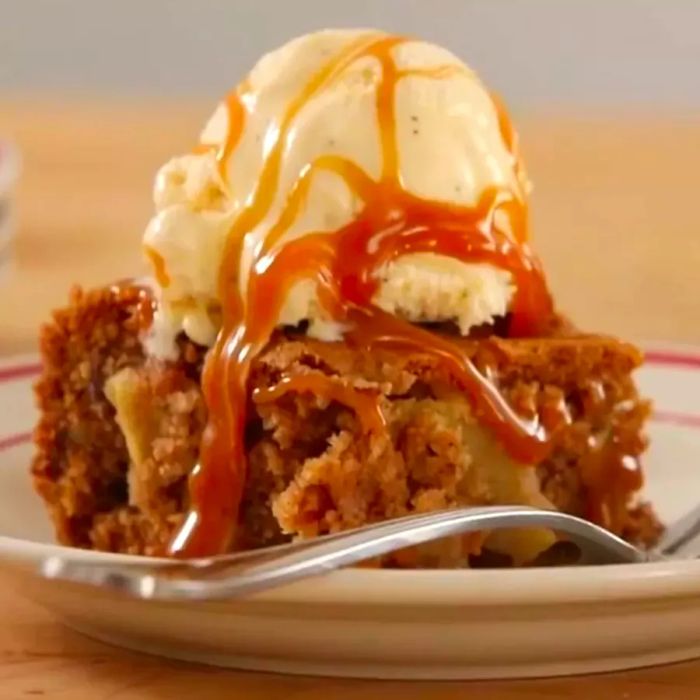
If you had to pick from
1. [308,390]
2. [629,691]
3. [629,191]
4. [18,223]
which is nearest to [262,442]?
[308,390]

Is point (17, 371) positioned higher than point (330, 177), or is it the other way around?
point (330, 177)

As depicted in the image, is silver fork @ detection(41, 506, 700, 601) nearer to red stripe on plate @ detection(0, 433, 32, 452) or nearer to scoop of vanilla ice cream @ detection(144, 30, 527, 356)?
scoop of vanilla ice cream @ detection(144, 30, 527, 356)

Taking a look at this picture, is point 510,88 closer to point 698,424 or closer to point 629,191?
point 629,191

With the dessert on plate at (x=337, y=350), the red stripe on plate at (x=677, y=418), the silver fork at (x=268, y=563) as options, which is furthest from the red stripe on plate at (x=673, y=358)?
the silver fork at (x=268, y=563)

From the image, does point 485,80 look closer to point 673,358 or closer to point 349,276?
point 673,358

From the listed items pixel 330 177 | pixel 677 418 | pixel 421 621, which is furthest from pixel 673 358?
pixel 421 621

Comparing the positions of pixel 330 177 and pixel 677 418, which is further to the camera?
pixel 677 418

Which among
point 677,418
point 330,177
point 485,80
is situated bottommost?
point 677,418
